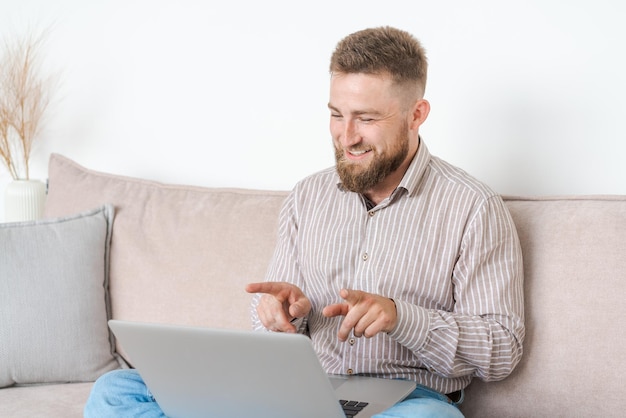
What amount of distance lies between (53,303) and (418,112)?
105 cm

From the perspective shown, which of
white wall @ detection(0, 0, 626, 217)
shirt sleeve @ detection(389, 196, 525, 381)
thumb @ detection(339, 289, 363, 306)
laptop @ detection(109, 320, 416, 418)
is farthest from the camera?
white wall @ detection(0, 0, 626, 217)

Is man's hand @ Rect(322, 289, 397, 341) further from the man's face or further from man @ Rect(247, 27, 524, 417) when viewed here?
the man's face

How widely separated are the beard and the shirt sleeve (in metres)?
0.21

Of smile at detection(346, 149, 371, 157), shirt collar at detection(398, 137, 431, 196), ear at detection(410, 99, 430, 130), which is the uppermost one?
ear at detection(410, 99, 430, 130)

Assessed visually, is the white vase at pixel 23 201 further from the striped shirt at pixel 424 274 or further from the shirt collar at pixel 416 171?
the shirt collar at pixel 416 171

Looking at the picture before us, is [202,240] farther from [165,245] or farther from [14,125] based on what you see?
[14,125]

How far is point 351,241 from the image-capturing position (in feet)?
6.23

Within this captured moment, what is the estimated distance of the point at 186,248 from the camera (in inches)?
87.8

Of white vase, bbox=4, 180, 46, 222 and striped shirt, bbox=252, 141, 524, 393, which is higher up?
striped shirt, bbox=252, 141, 524, 393

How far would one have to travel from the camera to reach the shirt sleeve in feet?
5.55

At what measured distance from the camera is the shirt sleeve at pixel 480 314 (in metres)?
1.69

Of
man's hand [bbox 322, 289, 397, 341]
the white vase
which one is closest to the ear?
man's hand [bbox 322, 289, 397, 341]

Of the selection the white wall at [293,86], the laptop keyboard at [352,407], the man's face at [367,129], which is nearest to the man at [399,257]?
the man's face at [367,129]

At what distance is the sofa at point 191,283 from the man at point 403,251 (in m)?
0.07
